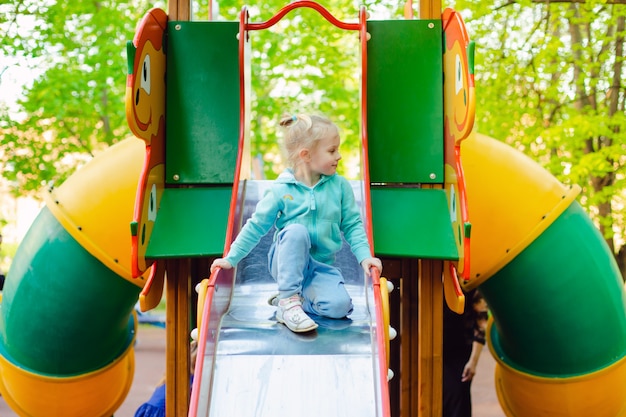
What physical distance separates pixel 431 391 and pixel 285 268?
6.20 feet

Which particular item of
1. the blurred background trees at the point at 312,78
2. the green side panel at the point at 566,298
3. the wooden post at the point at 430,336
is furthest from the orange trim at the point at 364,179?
the blurred background trees at the point at 312,78

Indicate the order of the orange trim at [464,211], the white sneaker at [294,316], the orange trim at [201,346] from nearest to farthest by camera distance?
the orange trim at [201,346], the white sneaker at [294,316], the orange trim at [464,211]

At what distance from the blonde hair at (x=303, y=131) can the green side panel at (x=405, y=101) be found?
104 cm

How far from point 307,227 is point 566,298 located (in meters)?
1.99

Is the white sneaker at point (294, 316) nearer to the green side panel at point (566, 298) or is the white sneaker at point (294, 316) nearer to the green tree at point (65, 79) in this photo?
the green side panel at point (566, 298)

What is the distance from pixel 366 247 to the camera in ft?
13.6

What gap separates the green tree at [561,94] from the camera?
7.93 meters

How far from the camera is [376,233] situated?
16.0 ft

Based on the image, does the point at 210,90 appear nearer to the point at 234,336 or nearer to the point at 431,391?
the point at 234,336

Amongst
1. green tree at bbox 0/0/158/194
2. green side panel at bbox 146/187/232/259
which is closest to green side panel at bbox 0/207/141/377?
green side panel at bbox 146/187/232/259

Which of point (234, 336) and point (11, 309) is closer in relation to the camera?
point (234, 336)

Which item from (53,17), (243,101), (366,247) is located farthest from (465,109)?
(53,17)

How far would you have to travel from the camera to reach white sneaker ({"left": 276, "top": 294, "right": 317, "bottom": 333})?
12.8 ft

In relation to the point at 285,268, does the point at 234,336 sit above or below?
below
